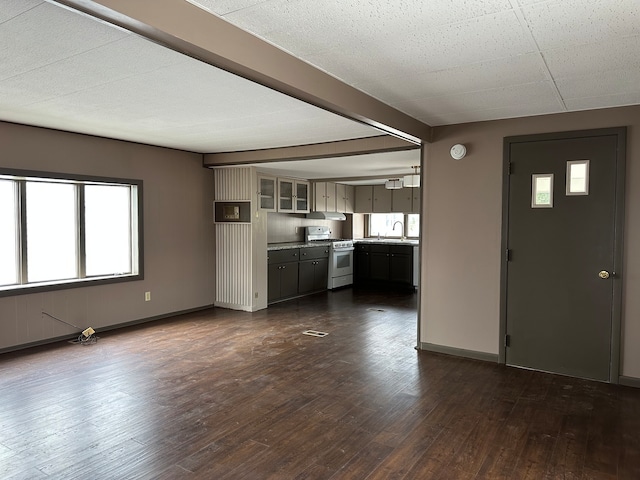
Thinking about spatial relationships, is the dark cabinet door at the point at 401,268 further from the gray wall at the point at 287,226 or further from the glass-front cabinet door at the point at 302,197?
the glass-front cabinet door at the point at 302,197

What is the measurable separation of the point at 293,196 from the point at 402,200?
98.1 inches

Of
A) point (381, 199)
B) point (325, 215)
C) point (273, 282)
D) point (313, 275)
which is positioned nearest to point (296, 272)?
point (313, 275)

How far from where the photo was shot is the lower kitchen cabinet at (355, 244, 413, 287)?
862 centimetres

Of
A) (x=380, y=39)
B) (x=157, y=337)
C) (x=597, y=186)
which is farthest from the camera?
(x=157, y=337)

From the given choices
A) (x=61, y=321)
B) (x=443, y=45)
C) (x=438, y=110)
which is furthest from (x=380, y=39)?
(x=61, y=321)

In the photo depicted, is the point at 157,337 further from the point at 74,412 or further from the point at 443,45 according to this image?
the point at 443,45

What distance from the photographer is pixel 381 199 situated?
9.57 metres

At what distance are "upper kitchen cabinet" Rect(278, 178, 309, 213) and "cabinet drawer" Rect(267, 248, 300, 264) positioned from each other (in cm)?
75

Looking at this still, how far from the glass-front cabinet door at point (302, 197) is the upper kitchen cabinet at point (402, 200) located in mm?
1955

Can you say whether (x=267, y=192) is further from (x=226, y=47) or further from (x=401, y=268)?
(x=226, y=47)

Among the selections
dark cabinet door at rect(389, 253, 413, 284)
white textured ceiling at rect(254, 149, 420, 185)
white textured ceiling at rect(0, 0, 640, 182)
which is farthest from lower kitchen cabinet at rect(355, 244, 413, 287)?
white textured ceiling at rect(0, 0, 640, 182)

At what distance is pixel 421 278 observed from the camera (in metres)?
4.62

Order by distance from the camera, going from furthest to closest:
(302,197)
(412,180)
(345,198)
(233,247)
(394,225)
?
(394,225) → (345,198) → (302,197) → (233,247) → (412,180)

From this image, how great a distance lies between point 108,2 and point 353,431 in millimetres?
2586
